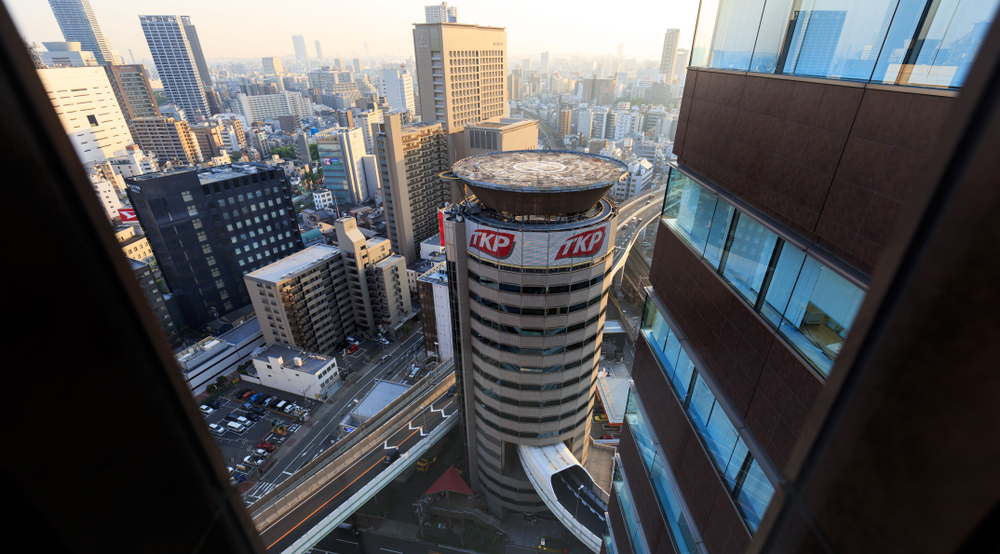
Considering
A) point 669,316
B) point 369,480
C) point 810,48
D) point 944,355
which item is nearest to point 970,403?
point 944,355

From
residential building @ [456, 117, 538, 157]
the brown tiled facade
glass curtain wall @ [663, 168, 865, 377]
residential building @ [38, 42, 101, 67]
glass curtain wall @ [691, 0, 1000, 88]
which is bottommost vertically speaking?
residential building @ [456, 117, 538, 157]

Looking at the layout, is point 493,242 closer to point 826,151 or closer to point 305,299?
point 826,151

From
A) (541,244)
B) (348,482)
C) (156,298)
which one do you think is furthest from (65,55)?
(541,244)

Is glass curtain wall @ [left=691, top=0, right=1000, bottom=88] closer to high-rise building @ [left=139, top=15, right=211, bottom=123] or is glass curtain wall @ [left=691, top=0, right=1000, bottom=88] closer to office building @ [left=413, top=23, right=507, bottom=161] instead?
office building @ [left=413, top=23, right=507, bottom=161]

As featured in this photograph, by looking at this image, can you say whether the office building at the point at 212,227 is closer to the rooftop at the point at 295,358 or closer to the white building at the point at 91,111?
the rooftop at the point at 295,358

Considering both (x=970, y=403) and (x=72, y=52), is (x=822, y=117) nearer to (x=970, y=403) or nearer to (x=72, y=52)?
(x=970, y=403)

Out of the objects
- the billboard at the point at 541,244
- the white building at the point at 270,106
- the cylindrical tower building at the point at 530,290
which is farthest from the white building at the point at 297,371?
the white building at the point at 270,106

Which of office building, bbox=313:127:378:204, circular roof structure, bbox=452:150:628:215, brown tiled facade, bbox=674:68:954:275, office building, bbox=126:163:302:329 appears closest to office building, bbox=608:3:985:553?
brown tiled facade, bbox=674:68:954:275
